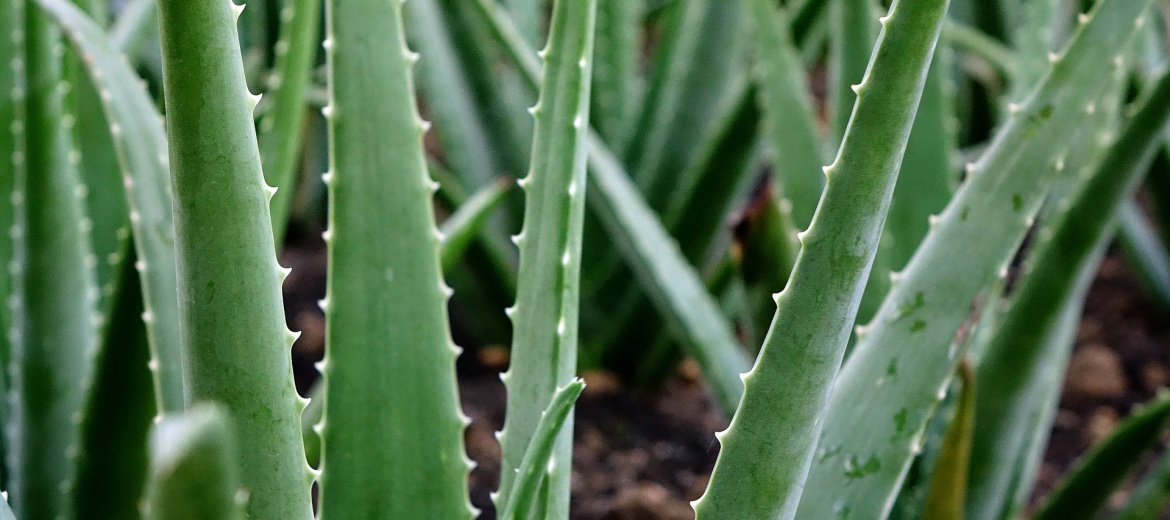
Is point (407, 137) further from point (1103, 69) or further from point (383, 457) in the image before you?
point (1103, 69)

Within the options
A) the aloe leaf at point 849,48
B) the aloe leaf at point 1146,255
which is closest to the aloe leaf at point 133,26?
the aloe leaf at point 849,48

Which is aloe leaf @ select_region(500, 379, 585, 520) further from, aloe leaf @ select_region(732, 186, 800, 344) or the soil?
the soil

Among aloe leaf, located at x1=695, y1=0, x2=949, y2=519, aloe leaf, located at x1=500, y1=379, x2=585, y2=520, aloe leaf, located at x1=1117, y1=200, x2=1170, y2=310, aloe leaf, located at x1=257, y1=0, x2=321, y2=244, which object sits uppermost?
aloe leaf, located at x1=1117, y1=200, x2=1170, y2=310

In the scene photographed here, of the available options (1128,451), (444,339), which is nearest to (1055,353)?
(1128,451)

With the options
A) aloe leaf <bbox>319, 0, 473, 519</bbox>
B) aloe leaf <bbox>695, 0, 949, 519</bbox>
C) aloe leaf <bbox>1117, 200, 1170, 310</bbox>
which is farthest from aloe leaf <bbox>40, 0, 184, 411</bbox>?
aloe leaf <bbox>1117, 200, 1170, 310</bbox>

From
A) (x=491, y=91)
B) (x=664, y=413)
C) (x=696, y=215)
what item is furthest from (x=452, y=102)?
(x=664, y=413)

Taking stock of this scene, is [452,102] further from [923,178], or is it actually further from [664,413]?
[923,178]
